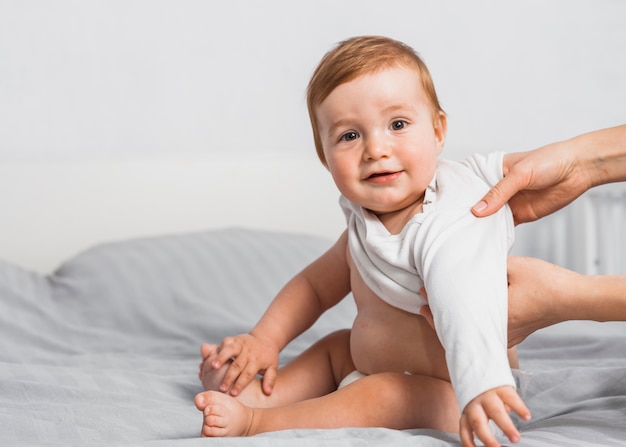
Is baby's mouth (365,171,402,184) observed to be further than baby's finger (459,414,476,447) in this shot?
Yes

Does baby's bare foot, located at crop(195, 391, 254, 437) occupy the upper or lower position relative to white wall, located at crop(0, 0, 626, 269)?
lower

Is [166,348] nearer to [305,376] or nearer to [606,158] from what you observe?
[305,376]

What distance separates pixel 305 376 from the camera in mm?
1207

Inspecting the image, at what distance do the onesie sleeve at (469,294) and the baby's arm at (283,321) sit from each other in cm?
32

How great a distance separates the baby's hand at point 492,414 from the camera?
0.78 meters

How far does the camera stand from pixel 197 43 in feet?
7.49

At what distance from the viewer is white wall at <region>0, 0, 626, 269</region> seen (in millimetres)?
2156

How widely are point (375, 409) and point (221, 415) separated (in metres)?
0.20

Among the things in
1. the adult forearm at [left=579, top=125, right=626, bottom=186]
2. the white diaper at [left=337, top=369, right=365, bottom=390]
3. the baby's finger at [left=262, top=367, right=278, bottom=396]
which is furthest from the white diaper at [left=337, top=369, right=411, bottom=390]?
the adult forearm at [left=579, top=125, right=626, bottom=186]

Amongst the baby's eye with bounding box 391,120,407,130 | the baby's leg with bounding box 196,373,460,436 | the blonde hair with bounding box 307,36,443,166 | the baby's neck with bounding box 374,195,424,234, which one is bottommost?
the baby's leg with bounding box 196,373,460,436

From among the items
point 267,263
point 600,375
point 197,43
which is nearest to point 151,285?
point 267,263

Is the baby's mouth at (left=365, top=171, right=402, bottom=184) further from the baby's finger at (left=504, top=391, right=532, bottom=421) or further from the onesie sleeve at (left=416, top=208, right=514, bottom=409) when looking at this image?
the baby's finger at (left=504, top=391, right=532, bottom=421)

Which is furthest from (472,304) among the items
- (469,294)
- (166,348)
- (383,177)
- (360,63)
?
(166,348)

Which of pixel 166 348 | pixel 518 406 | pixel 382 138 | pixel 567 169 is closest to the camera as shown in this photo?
pixel 518 406
